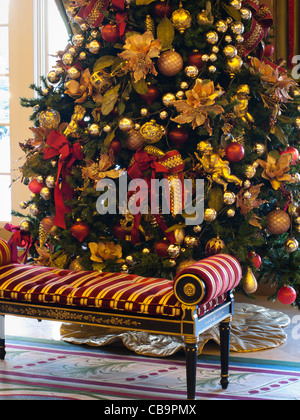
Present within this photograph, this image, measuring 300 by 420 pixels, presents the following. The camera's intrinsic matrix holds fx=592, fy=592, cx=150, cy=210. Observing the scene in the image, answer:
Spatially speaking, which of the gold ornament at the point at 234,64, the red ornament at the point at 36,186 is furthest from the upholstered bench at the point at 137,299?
the gold ornament at the point at 234,64

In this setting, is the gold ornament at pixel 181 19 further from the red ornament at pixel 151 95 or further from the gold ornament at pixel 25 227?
the gold ornament at pixel 25 227

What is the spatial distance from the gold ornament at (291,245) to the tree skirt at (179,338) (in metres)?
0.50

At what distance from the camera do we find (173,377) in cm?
283

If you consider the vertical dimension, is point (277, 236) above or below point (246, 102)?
below

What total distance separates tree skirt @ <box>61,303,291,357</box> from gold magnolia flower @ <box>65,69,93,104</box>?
136 cm

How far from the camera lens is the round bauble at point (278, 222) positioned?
11.1 feet

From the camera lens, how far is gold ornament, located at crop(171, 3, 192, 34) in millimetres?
3167

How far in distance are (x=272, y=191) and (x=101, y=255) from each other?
106 centimetres

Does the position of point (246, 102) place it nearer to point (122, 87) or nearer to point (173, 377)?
point (122, 87)

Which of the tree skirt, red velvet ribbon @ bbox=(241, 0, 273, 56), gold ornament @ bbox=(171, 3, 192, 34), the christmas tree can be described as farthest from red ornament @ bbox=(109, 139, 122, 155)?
the tree skirt

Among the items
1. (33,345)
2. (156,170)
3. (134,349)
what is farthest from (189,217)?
(33,345)

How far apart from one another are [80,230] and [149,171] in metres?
0.50

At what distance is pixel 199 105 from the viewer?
3.07 m
